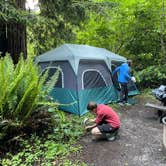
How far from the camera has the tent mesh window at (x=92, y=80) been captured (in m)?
7.13

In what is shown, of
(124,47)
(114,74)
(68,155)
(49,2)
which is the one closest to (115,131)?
(68,155)

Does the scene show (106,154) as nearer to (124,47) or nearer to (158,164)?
(158,164)

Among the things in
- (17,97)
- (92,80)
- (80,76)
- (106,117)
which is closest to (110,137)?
(106,117)

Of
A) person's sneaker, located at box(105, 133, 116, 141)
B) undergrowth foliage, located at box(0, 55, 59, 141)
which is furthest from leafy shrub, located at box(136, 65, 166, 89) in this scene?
undergrowth foliage, located at box(0, 55, 59, 141)

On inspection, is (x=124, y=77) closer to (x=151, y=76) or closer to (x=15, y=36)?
(x=151, y=76)

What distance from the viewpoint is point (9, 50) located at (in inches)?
319

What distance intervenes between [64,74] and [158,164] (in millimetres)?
3888

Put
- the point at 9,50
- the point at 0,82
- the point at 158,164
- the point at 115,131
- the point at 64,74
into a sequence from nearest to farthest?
the point at 158,164
the point at 0,82
the point at 115,131
the point at 64,74
the point at 9,50

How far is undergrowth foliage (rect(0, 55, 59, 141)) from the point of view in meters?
4.63

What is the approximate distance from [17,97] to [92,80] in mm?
2921

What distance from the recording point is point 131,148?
4629mm

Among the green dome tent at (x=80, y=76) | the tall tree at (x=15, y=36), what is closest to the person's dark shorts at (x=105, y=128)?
the green dome tent at (x=80, y=76)

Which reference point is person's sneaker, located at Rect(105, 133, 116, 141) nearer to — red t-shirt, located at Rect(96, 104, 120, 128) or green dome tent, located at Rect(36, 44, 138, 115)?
red t-shirt, located at Rect(96, 104, 120, 128)

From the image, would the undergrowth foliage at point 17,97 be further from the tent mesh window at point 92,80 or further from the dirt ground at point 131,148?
Answer: the tent mesh window at point 92,80
